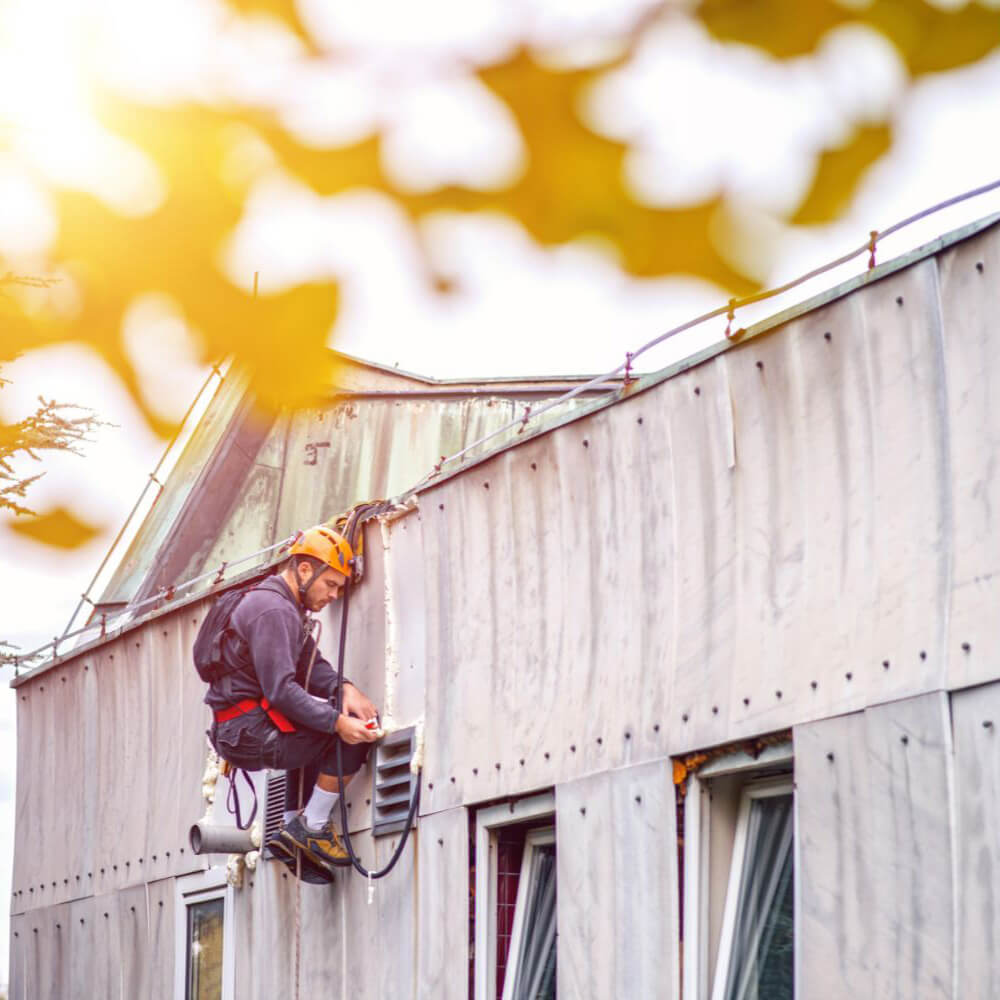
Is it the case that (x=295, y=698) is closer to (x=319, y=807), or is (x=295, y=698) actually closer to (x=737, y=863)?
(x=319, y=807)

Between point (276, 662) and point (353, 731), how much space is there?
56cm

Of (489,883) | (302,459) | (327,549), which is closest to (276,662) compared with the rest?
(327,549)

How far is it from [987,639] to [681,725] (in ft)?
6.20

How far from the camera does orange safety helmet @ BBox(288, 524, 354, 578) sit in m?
10.8

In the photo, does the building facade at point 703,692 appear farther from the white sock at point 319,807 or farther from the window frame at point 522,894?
the white sock at point 319,807

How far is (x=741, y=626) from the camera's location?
26.0 ft

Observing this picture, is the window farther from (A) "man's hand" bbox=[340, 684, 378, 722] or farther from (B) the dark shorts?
(B) the dark shorts

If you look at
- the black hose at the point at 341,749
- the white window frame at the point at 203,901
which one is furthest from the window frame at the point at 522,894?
the white window frame at the point at 203,901

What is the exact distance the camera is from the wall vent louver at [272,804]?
37.0 feet

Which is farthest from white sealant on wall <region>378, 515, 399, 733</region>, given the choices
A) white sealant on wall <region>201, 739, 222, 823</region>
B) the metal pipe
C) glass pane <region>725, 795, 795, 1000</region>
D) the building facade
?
glass pane <region>725, 795, 795, 1000</region>

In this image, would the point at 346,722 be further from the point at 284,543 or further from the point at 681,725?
the point at 681,725

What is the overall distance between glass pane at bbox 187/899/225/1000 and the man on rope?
1.51 meters

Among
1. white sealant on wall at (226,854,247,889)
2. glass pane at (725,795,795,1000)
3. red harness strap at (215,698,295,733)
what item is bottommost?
glass pane at (725,795,795,1000)

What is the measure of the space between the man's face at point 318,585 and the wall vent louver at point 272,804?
113 centimetres
